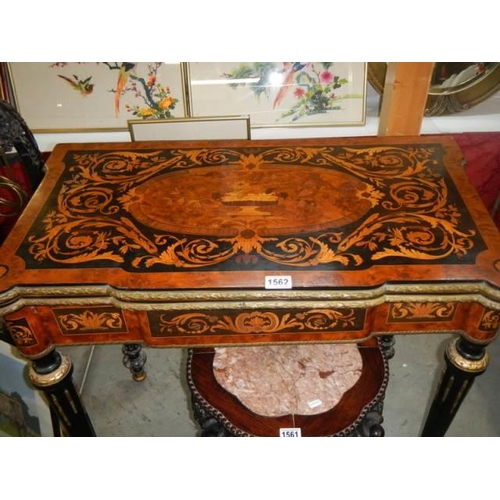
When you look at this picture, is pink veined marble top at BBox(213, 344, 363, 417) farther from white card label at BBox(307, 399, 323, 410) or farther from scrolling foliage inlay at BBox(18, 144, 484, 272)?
scrolling foliage inlay at BBox(18, 144, 484, 272)

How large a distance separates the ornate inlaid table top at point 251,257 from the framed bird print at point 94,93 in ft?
1.81

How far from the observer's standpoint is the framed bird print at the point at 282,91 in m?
1.94

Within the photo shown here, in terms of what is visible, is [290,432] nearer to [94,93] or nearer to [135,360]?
[135,360]

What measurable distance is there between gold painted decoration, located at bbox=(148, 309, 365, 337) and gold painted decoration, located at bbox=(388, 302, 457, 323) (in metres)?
0.09

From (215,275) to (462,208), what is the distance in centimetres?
72

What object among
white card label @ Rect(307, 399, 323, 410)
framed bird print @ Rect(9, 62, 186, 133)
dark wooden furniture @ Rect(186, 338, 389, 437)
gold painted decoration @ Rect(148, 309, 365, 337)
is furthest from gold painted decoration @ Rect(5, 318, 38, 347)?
framed bird print @ Rect(9, 62, 186, 133)

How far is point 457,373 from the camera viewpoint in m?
1.37

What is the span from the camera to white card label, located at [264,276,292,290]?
3.87ft

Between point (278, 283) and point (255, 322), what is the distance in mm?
146

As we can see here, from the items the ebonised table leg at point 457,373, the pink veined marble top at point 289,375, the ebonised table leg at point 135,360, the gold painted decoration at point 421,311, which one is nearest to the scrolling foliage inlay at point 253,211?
the gold painted decoration at point 421,311

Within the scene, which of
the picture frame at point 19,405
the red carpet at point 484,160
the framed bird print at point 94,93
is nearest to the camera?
the picture frame at point 19,405

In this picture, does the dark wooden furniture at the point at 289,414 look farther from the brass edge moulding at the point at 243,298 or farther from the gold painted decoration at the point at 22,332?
the gold painted decoration at the point at 22,332

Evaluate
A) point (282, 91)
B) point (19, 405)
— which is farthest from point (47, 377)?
point (282, 91)
